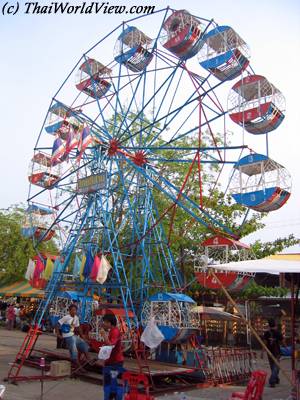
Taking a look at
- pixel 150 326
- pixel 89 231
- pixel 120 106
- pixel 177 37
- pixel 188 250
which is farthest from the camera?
pixel 188 250

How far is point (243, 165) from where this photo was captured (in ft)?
37.5

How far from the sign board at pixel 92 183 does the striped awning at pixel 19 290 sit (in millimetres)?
15724

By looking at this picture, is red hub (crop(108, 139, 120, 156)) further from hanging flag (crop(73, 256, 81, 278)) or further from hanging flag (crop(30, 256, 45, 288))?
hanging flag (crop(30, 256, 45, 288))

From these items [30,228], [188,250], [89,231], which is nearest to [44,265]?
[89,231]

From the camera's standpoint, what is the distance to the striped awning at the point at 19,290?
27859 millimetres

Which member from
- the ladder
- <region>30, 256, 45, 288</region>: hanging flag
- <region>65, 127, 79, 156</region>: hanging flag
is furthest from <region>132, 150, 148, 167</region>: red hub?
the ladder

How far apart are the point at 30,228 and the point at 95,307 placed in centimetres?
412

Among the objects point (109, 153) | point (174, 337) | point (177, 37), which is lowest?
point (174, 337)

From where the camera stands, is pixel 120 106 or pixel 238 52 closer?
pixel 238 52

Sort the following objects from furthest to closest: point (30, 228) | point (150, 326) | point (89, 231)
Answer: point (30, 228) → point (89, 231) → point (150, 326)

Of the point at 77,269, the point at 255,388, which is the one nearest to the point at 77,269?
the point at 77,269

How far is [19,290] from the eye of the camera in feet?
94.8

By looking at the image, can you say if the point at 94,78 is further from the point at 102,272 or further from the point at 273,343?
the point at 273,343

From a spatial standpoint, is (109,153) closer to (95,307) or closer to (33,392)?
(95,307)
